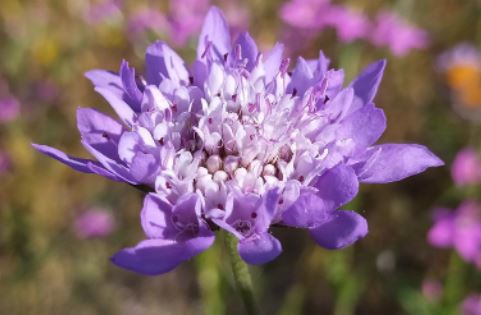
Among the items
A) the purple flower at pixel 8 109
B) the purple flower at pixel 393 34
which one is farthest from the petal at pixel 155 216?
the purple flower at pixel 8 109

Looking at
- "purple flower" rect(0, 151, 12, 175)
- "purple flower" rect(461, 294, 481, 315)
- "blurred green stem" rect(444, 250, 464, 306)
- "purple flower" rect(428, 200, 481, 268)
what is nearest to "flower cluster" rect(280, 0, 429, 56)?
"purple flower" rect(428, 200, 481, 268)

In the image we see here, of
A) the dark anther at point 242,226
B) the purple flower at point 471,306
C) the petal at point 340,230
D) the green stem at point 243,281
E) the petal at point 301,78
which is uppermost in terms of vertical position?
the petal at point 301,78

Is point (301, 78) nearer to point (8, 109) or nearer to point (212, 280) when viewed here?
point (212, 280)

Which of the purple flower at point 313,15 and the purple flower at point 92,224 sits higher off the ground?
the purple flower at point 313,15

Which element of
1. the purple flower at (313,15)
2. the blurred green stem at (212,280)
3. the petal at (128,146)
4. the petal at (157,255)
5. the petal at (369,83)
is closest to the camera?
the petal at (157,255)

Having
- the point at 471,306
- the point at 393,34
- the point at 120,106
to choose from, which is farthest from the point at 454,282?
the point at 120,106

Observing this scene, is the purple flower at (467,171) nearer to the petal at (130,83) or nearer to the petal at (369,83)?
the petal at (369,83)

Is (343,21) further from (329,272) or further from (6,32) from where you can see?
(6,32)
